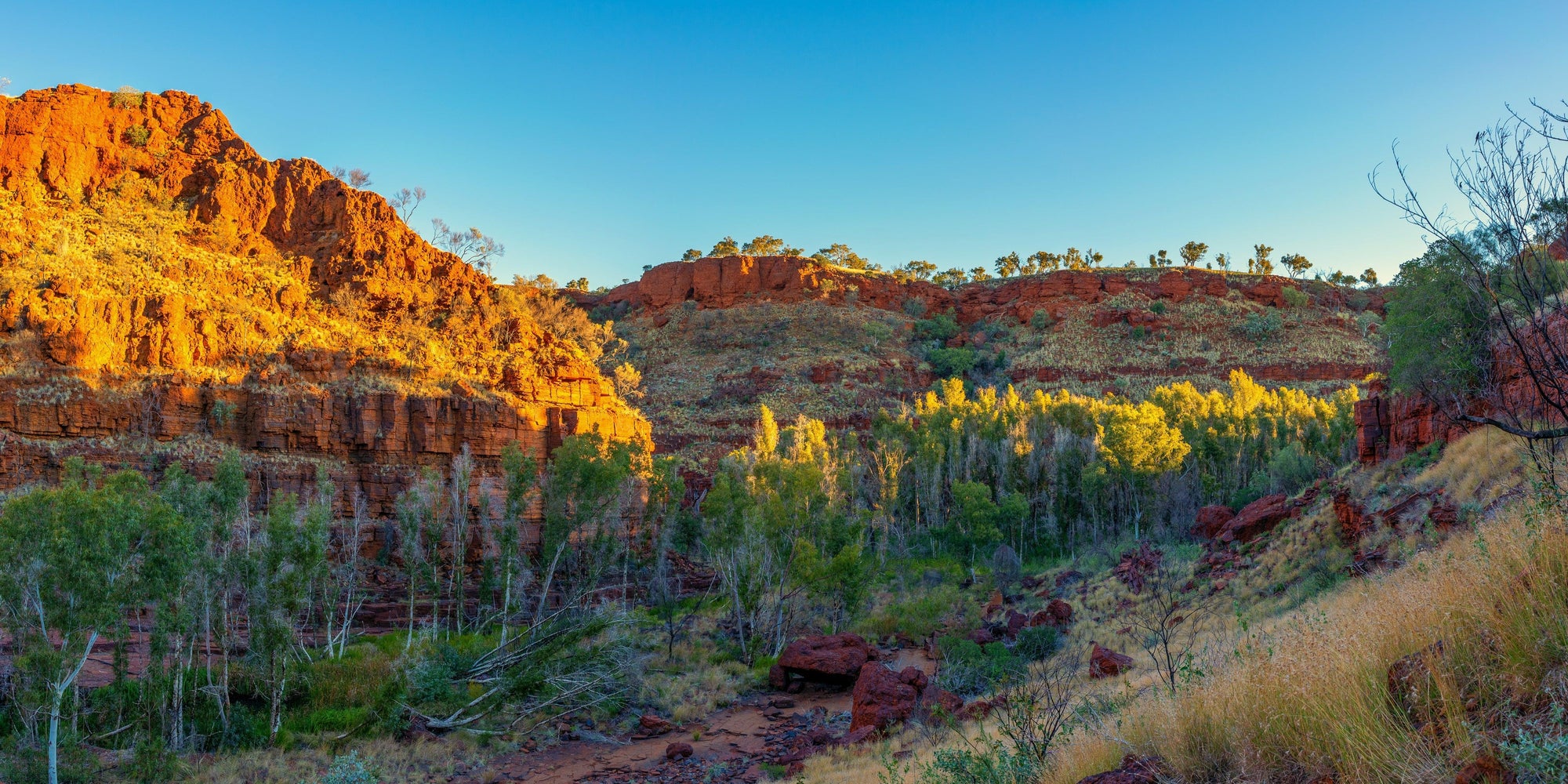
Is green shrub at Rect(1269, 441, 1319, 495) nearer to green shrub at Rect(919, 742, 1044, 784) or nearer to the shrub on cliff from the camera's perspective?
the shrub on cliff

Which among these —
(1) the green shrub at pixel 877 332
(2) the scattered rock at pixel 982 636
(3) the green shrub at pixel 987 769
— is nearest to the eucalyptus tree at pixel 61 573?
(3) the green shrub at pixel 987 769

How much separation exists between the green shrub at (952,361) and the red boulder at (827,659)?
161ft

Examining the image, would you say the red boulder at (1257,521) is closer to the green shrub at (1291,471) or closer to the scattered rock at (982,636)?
the scattered rock at (982,636)

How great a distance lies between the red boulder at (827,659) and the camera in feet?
68.7

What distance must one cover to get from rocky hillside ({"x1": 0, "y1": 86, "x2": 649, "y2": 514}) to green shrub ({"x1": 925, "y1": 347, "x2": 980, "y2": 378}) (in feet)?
127

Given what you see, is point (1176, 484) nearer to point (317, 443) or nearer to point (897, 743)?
point (897, 743)

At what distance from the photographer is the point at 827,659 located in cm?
2106

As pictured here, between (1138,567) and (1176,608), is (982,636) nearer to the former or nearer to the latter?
(1138,567)

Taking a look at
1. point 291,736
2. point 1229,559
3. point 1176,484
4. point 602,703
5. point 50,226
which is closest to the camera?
point 291,736

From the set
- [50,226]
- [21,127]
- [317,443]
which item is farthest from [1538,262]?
[21,127]

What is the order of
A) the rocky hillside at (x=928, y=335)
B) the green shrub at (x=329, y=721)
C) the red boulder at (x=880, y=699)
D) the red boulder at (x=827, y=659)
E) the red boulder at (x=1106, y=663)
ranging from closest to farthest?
the red boulder at (x=880, y=699)
the red boulder at (x=1106, y=663)
the green shrub at (x=329, y=721)
the red boulder at (x=827, y=659)
the rocky hillside at (x=928, y=335)

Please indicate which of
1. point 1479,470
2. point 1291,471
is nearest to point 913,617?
point 1479,470

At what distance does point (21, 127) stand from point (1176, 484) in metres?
52.3

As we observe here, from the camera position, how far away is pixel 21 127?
34844mm
